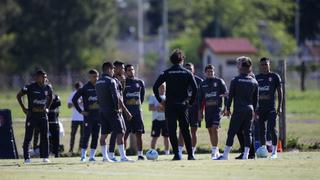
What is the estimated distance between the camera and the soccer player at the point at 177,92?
20047 millimetres

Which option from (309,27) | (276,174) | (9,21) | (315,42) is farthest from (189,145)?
(315,42)

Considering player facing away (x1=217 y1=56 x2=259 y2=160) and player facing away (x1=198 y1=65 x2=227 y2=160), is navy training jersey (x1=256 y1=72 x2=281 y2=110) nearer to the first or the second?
player facing away (x1=198 y1=65 x2=227 y2=160)

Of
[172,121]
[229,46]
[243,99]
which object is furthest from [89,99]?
[229,46]

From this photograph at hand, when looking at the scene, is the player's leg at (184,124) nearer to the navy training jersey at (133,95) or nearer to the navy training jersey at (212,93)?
the navy training jersey at (212,93)

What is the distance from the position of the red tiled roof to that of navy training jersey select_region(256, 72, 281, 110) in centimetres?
5267

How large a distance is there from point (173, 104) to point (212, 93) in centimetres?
248

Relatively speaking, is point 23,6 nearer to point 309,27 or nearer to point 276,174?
point 309,27

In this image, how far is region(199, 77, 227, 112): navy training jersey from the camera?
2241 centimetres

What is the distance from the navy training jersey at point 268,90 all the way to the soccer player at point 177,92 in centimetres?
251

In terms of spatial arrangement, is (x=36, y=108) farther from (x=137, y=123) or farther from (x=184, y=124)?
(x=184, y=124)

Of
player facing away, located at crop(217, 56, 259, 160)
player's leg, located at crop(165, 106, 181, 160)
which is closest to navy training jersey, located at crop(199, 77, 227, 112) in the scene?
player facing away, located at crop(217, 56, 259, 160)

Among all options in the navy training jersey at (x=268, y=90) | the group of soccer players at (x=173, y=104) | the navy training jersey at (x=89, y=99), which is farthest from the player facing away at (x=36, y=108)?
the navy training jersey at (x=268, y=90)

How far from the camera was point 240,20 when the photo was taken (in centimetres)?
8688

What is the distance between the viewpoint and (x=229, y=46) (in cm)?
7600
